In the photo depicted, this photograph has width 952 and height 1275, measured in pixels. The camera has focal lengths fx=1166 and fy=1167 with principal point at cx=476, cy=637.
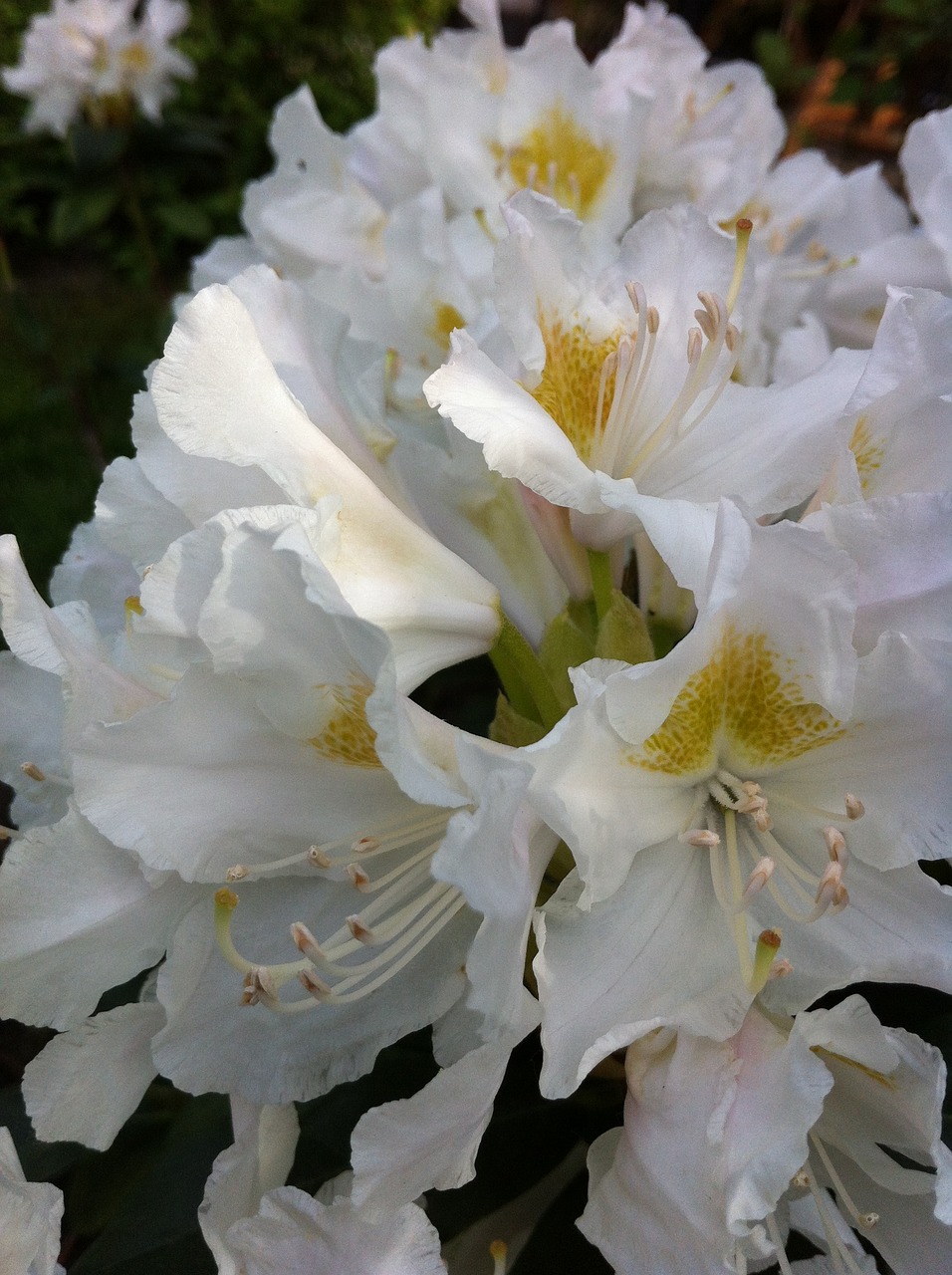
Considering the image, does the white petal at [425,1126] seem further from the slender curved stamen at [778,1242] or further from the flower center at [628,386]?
the flower center at [628,386]

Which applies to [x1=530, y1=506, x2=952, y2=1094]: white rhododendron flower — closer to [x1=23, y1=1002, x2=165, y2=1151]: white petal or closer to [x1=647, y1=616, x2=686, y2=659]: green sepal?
[x1=647, y1=616, x2=686, y2=659]: green sepal

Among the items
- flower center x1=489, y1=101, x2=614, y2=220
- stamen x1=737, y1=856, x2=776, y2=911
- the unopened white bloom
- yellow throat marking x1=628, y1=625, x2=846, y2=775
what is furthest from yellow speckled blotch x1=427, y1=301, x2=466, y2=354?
stamen x1=737, y1=856, x2=776, y2=911

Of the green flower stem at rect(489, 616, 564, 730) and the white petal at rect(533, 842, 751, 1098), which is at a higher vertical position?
the green flower stem at rect(489, 616, 564, 730)

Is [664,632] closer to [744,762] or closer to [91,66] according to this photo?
[744,762]

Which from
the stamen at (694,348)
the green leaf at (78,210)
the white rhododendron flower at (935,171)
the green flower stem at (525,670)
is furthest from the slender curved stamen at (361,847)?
the green leaf at (78,210)

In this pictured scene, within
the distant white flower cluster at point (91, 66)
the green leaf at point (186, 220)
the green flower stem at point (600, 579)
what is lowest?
the green leaf at point (186, 220)

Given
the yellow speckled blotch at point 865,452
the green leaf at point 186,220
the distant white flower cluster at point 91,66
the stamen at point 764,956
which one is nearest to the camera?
the stamen at point 764,956
